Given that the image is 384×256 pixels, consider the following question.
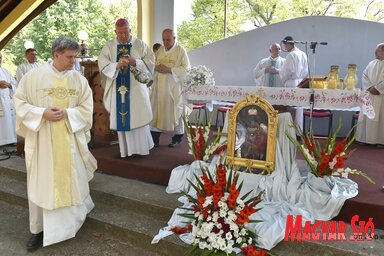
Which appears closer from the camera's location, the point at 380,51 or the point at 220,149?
the point at 220,149

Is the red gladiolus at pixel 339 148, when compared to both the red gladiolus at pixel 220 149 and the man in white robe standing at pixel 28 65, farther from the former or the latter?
the man in white robe standing at pixel 28 65

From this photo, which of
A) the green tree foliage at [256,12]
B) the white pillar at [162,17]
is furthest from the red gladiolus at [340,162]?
the green tree foliage at [256,12]

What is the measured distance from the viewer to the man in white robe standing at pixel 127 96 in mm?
4297

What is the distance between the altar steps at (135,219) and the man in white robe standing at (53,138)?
26cm

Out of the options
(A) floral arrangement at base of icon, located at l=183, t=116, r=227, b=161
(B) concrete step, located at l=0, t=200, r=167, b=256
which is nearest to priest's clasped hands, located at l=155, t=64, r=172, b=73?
(A) floral arrangement at base of icon, located at l=183, t=116, r=227, b=161

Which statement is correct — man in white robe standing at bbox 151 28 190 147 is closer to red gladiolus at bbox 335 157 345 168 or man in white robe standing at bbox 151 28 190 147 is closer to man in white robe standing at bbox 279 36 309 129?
man in white robe standing at bbox 279 36 309 129

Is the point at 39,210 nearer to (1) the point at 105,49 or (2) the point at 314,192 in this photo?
(1) the point at 105,49

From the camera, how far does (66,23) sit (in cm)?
1634

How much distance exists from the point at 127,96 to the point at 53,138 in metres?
1.53

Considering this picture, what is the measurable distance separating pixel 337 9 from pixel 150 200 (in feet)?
38.8

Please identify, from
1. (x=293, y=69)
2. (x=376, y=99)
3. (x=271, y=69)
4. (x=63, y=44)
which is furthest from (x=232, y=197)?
(x=376, y=99)

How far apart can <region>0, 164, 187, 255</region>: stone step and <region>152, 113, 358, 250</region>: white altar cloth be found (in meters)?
0.12

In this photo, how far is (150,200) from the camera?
342cm

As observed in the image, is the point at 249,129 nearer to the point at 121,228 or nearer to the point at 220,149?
the point at 220,149
